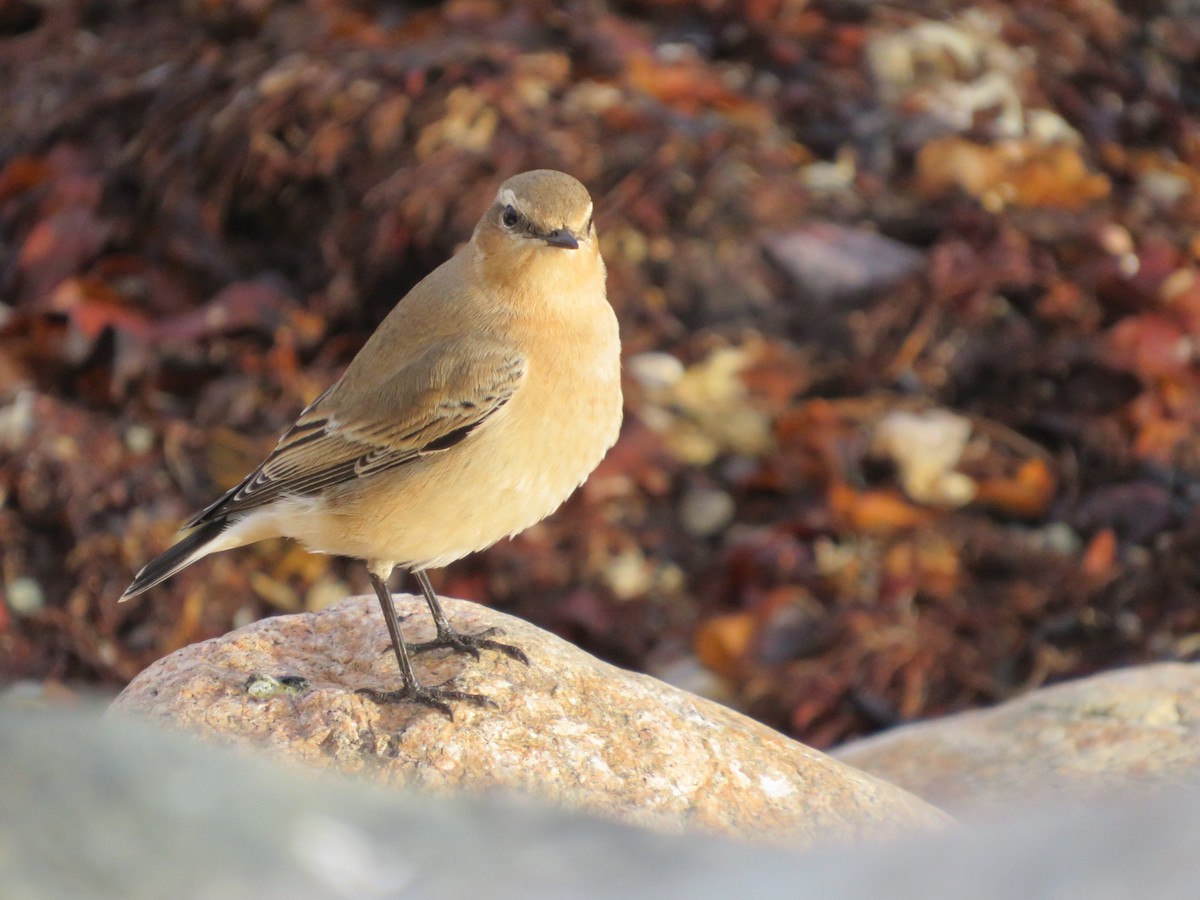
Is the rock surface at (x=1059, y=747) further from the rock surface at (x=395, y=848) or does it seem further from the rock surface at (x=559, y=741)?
the rock surface at (x=395, y=848)

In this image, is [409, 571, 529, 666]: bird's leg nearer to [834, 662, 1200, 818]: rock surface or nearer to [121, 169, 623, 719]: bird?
[121, 169, 623, 719]: bird

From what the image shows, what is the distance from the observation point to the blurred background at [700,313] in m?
6.18

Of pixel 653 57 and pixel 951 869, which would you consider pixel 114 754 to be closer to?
pixel 951 869

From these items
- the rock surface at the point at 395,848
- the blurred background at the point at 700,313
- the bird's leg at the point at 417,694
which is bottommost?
the blurred background at the point at 700,313

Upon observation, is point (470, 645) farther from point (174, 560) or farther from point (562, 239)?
point (562, 239)

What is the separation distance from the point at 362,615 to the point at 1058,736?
7.23 feet

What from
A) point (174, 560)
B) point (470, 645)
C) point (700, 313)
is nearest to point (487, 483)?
point (470, 645)

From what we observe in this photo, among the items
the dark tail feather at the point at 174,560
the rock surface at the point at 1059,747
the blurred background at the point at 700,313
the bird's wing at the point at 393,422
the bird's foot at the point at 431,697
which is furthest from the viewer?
the blurred background at the point at 700,313

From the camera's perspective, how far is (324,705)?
13.5ft

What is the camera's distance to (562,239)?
14.6 ft

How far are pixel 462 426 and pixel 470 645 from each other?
67cm

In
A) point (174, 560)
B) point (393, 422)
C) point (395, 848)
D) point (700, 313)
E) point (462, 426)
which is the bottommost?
point (700, 313)

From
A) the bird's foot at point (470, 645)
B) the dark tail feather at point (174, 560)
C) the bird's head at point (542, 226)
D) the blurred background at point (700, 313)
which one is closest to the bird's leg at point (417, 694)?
the bird's foot at point (470, 645)

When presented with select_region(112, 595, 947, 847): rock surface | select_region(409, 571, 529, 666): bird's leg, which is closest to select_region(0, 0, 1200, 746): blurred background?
select_region(409, 571, 529, 666): bird's leg
